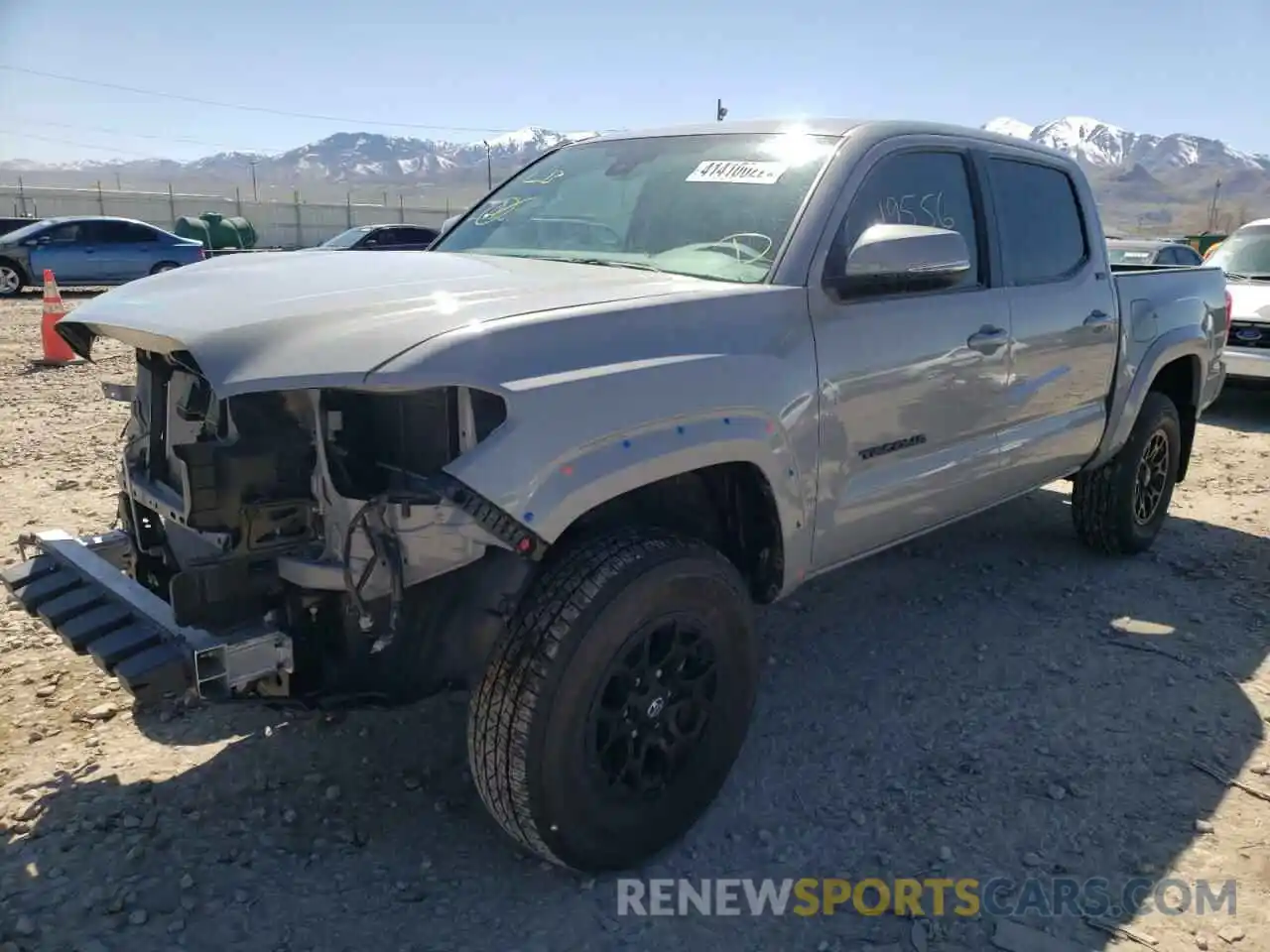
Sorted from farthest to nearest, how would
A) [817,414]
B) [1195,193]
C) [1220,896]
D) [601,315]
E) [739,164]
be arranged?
[1195,193] < [739,164] < [817,414] < [1220,896] < [601,315]

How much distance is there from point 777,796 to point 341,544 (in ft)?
5.19

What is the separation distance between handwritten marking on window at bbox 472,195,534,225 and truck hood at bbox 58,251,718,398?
644 millimetres

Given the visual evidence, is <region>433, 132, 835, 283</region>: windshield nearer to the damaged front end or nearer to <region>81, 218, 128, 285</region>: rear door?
the damaged front end

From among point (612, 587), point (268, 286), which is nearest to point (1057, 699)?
point (612, 587)

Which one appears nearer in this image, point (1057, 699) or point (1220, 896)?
point (1220, 896)

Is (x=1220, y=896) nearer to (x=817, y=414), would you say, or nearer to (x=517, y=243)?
(x=817, y=414)

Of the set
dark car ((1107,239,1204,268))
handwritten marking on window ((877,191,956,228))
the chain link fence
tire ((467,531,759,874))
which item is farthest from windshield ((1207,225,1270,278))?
the chain link fence

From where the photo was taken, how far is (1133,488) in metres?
5.17

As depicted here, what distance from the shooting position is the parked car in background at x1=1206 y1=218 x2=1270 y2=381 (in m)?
9.03

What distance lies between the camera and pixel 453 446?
2357mm

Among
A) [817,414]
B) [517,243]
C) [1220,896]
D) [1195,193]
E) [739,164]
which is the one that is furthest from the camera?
[1195,193]

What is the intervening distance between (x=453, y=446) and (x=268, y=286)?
2.46ft

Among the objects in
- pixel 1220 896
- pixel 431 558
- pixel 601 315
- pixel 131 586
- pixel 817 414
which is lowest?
pixel 1220 896

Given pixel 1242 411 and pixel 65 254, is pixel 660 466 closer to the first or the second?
pixel 1242 411
